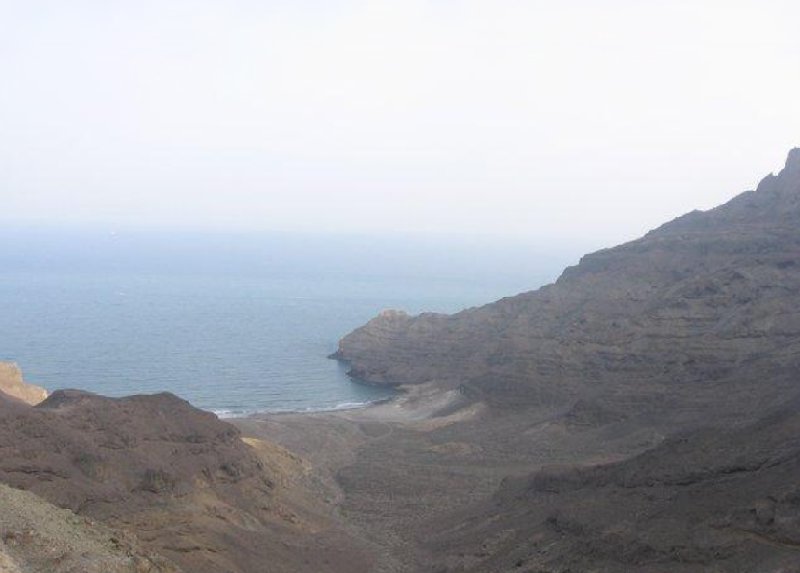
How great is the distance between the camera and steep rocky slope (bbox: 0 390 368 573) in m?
36.5

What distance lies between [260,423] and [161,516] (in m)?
34.8

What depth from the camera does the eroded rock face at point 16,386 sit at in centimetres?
6862

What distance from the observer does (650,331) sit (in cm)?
Answer: 8181

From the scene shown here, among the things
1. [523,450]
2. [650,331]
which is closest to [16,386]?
[523,450]

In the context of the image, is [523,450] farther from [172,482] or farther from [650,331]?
[172,482]

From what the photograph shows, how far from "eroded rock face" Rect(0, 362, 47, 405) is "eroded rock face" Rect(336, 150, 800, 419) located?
37.3 m

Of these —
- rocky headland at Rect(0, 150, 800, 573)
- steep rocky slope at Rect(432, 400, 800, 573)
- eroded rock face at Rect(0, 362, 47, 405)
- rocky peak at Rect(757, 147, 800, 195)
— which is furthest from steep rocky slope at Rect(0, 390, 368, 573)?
rocky peak at Rect(757, 147, 800, 195)

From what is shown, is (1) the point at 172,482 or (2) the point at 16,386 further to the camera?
(2) the point at 16,386

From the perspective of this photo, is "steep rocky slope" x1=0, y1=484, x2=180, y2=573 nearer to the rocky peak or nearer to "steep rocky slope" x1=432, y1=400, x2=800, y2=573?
"steep rocky slope" x1=432, y1=400, x2=800, y2=573

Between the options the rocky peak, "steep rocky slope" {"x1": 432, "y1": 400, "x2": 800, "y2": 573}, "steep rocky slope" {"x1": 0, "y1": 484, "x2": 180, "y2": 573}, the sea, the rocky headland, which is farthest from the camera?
the rocky peak

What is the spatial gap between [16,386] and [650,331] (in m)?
51.9

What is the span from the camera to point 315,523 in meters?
46.9

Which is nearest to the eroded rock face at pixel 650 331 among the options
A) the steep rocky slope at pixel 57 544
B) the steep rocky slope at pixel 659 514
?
the steep rocky slope at pixel 659 514

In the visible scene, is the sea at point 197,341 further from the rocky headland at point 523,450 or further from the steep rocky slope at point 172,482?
the steep rocky slope at point 172,482
